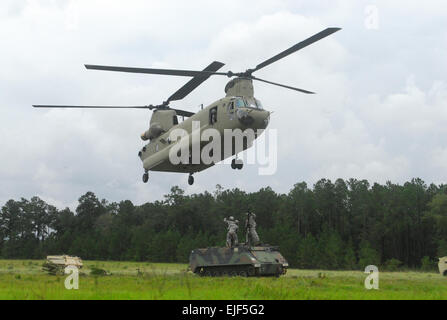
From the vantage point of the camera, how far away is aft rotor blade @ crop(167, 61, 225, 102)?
2275cm

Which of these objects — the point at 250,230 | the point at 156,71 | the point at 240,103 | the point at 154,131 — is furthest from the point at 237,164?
the point at 154,131

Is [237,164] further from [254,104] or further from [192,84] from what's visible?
[192,84]

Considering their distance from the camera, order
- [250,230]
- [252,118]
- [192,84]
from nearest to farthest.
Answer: [252,118] → [250,230] → [192,84]

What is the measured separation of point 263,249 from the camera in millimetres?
22312

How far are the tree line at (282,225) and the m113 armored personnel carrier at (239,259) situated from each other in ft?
123

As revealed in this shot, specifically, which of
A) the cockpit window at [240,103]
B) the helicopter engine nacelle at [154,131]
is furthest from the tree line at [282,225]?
the cockpit window at [240,103]

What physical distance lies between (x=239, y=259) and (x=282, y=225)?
2237 inches

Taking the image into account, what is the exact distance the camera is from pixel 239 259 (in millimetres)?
21750

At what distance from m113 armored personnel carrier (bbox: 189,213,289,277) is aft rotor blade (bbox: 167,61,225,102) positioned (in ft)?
20.2

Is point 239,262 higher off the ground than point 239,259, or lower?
lower

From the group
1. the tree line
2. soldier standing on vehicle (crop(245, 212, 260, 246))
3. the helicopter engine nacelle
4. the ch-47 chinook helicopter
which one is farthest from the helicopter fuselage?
the tree line

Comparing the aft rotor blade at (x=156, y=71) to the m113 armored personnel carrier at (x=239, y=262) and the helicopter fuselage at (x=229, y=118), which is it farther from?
the m113 armored personnel carrier at (x=239, y=262)

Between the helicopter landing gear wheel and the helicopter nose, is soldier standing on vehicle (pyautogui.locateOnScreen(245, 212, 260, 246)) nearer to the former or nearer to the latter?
the helicopter landing gear wheel

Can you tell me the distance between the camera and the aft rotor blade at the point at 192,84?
22.8 meters
